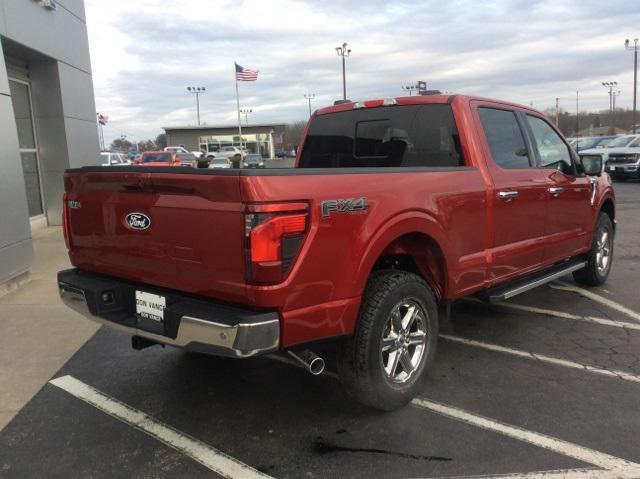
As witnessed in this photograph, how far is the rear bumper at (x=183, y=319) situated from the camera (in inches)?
105

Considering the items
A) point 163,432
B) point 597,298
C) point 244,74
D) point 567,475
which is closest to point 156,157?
point 244,74

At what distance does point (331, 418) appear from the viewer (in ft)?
11.3

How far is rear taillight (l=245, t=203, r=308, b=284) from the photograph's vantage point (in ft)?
8.57

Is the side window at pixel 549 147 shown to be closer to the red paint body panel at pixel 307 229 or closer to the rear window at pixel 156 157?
the red paint body panel at pixel 307 229

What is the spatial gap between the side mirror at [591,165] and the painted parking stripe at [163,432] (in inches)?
184

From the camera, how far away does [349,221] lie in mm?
2953

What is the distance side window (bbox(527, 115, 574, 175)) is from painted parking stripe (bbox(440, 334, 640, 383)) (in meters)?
1.71

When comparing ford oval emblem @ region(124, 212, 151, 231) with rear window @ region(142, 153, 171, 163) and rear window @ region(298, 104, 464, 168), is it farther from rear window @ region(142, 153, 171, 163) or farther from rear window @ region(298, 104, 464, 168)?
rear window @ region(142, 153, 171, 163)

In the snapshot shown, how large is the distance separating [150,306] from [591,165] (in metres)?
4.82

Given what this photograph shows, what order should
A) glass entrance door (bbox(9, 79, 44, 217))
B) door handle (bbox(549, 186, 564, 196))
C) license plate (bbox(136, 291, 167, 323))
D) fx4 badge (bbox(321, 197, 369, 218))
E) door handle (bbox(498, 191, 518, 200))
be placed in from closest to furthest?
1. fx4 badge (bbox(321, 197, 369, 218))
2. license plate (bbox(136, 291, 167, 323))
3. door handle (bbox(498, 191, 518, 200))
4. door handle (bbox(549, 186, 564, 196))
5. glass entrance door (bbox(9, 79, 44, 217))

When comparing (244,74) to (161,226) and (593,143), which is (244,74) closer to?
(593,143)

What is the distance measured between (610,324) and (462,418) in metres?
2.58

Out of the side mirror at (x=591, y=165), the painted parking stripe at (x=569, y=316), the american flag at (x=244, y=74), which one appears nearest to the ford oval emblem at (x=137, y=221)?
the painted parking stripe at (x=569, y=316)

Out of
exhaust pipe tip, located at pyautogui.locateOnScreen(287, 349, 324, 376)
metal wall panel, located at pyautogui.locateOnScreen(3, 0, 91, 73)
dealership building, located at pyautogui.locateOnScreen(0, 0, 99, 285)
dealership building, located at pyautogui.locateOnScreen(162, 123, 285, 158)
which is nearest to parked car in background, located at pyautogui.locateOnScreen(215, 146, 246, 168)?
dealership building, located at pyautogui.locateOnScreen(0, 0, 99, 285)
